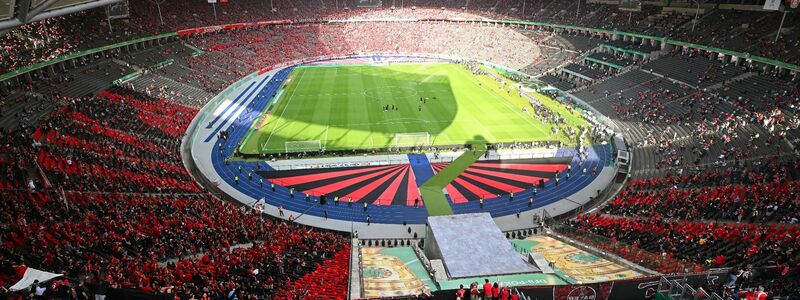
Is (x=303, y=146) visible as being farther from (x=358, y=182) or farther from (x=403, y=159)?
(x=403, y=159)

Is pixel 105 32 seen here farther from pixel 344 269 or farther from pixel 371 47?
pixel 344 269

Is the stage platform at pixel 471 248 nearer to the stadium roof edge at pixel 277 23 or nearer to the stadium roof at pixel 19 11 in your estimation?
the stadium roof at pixel 19 11

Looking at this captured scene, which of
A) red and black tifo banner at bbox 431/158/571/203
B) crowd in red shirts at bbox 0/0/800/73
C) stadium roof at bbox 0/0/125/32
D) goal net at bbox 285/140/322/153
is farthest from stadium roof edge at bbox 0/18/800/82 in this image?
red and black tifo banner at bbox 431/158/571/203

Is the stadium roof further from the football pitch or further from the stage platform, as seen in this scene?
the football pitch

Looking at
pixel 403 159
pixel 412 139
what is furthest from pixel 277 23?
pixel 403 159

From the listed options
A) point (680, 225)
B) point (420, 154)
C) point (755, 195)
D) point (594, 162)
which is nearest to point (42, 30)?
point (420, 154)

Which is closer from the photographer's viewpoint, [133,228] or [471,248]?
[133,228]
